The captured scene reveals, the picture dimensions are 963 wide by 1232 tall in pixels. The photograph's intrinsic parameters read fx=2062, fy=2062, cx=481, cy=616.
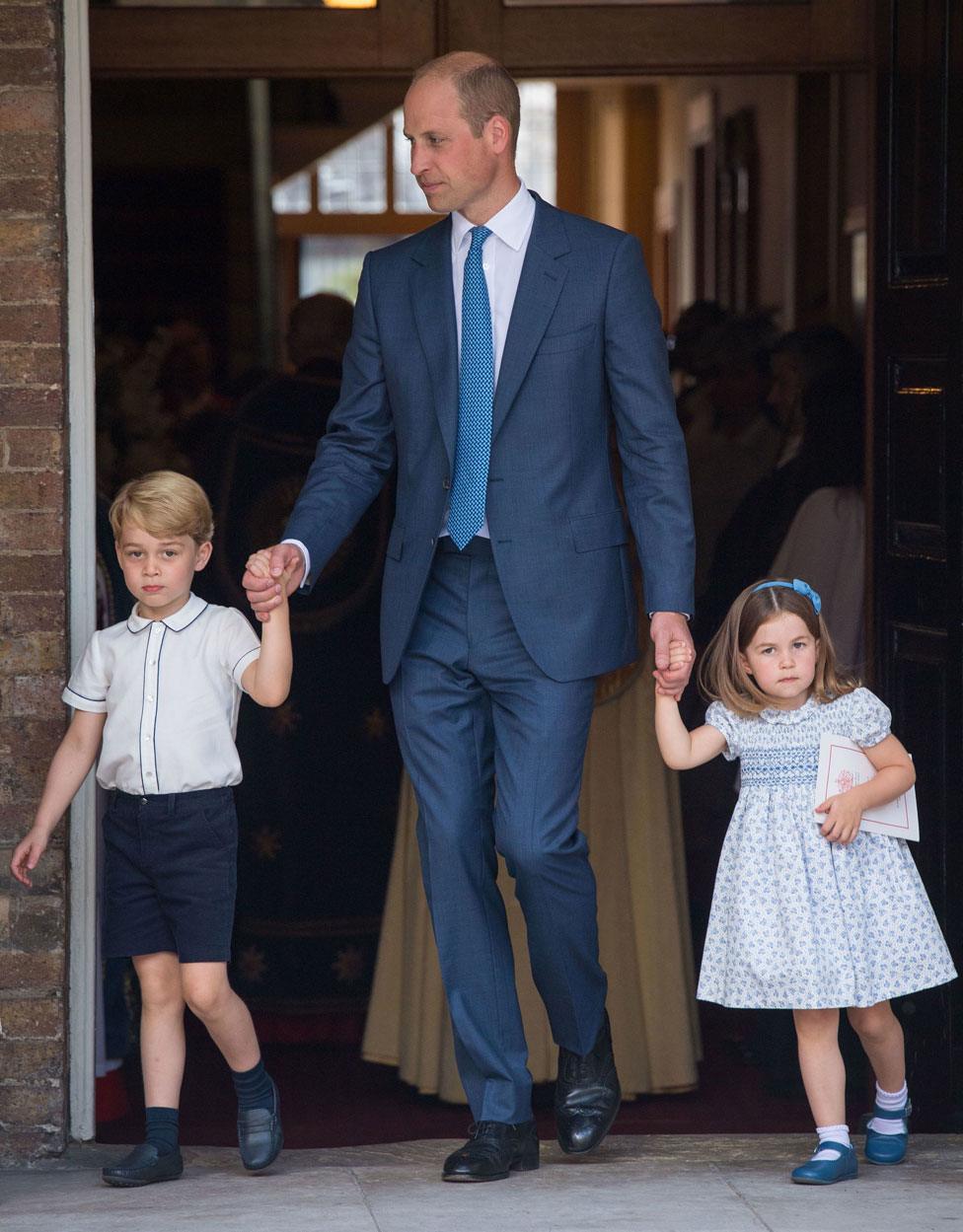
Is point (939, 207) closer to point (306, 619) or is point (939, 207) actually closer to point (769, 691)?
point (769, 691)

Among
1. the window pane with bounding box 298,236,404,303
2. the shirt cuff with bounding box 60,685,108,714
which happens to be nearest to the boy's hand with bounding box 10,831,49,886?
the shirt cuff with bounding box 60,685,108,714

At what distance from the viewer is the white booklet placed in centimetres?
363

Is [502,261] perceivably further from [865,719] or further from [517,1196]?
[517,1196]

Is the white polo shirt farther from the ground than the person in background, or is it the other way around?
the person in background

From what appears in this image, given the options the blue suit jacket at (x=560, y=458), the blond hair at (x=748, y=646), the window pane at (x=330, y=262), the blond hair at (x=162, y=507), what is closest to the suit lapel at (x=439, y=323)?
the blue suit jacket at (x=560, y=458)

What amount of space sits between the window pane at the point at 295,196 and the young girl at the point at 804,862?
1647cm

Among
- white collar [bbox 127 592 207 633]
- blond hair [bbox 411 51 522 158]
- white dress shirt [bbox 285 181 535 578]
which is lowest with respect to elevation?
white collar [bbox 127 592 207 633]

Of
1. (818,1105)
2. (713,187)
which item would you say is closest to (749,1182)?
(818,1105)

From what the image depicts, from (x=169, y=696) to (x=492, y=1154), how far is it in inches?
39.2

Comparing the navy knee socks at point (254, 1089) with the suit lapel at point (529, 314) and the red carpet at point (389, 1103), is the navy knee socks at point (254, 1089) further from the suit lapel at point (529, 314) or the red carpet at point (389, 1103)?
the suit lapel at point (529, 314)

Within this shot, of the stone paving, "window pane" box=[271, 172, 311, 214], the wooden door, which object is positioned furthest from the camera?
"window pane" box=[271, 172, 311, 214]

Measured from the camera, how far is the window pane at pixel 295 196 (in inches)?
774

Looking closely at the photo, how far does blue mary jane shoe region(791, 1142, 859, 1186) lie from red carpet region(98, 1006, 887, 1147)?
3.19 ft

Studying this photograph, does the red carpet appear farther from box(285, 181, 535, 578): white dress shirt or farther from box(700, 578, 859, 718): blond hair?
box(285, 181, 535, 578): white dress shirt
